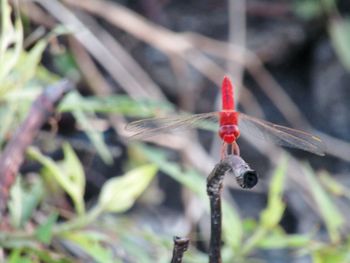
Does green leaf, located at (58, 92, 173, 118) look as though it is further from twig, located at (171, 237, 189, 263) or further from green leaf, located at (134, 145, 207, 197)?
twig, located at (171, 237, 189, 263)

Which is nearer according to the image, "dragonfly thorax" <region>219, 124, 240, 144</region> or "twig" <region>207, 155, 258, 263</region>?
"twig" <region>207, 155, 258, 263</region>

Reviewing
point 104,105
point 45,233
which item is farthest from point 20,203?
point 104,105

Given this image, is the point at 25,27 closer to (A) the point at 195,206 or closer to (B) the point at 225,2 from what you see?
(A) the point at 195,206

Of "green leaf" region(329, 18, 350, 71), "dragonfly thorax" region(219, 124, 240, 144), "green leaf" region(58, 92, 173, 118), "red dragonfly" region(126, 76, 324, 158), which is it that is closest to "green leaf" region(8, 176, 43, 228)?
"green leaf" region(58, 92, 173, 118)

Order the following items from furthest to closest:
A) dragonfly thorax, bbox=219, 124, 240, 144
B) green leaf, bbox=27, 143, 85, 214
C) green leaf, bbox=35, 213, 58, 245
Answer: green leaf, bbox=27, 143, 85, 214
green leaf, bbox=35, 213, 58, 245
dragonfly thorax, bbox=219, 124, 240, 144

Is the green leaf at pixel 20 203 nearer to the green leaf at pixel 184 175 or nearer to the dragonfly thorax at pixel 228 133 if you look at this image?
the green leaf at pixel 184 175

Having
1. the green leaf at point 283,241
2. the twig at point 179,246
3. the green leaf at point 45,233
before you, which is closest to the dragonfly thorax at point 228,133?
the twig at point 179,246
